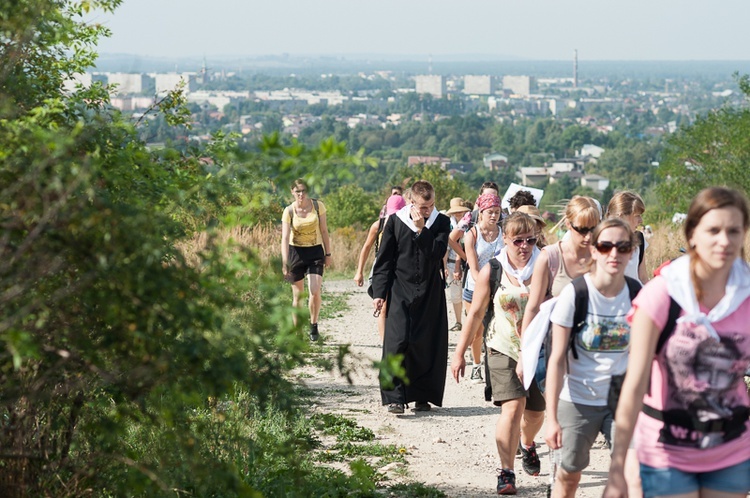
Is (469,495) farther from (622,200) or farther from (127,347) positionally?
(127,347)

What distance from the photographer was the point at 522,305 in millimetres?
6496

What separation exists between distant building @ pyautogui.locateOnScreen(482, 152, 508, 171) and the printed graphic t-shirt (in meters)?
142

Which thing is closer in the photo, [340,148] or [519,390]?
[340,148]

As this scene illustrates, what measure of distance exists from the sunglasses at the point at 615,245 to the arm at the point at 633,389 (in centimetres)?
98

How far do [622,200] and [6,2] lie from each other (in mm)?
4177

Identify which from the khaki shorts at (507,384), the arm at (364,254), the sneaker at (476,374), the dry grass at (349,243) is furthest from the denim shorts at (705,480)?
the dry grass at (349,243)

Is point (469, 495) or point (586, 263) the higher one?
point (586, 263)

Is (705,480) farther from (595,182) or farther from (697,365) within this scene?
(595,182)

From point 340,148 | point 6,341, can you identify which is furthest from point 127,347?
point 340,148

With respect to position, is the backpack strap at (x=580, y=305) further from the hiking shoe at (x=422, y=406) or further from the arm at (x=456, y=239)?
the arm at (x=456, y=239)

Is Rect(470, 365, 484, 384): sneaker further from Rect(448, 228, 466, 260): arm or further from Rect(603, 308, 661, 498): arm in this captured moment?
Rect(603, 308, 661, 498): arm

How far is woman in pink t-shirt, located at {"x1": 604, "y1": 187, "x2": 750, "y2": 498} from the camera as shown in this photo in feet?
12.3

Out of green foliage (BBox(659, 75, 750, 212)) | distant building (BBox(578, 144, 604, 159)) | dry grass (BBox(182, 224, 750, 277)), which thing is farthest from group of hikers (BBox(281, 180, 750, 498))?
distant building (BBox(578, 144, 604, 159))

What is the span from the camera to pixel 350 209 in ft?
105
